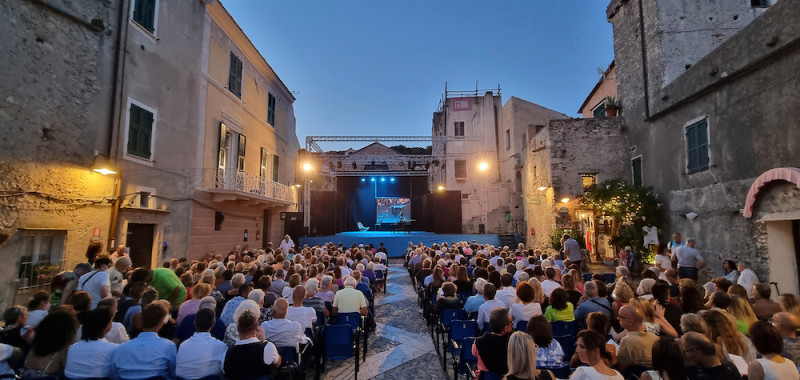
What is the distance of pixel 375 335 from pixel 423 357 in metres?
1.45

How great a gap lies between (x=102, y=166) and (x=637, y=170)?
1524cm

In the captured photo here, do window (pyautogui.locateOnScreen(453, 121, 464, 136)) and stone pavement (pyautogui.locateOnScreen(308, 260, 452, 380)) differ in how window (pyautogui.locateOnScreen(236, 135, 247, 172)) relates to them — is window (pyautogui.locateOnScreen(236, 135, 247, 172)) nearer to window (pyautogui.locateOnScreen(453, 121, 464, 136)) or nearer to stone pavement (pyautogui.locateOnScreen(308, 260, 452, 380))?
stone pavement (pyautogui.locateOnScreen(308, 260, 452, 380))

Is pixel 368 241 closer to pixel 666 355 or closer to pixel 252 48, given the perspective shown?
pixel 252 48

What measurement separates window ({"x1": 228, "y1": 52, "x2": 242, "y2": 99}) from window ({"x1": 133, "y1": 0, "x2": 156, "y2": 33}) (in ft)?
11.4

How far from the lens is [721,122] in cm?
863

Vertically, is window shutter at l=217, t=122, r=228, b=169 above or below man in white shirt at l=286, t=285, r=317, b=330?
above

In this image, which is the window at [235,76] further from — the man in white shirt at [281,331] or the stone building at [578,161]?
the stone building at [578,161]

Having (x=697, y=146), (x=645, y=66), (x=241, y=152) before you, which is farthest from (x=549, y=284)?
(x=241, y=152)

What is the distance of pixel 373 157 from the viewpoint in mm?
21766

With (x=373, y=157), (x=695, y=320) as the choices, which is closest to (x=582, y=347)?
(x=695, y=320)

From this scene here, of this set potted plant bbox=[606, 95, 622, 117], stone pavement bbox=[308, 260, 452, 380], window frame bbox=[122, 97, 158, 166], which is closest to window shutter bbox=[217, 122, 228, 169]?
window frame bbox=[122, 97, 158, 166]

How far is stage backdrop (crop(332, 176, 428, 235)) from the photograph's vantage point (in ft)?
89.4

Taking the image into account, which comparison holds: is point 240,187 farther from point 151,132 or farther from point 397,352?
point 397,352

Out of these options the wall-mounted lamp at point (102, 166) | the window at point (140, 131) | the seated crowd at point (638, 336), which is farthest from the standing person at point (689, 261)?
the window at point (140, 131)
